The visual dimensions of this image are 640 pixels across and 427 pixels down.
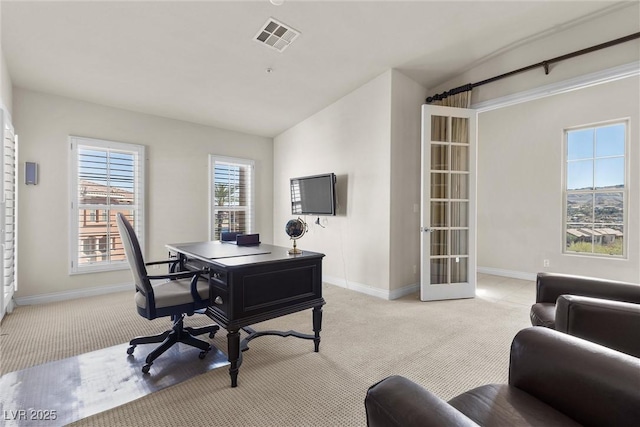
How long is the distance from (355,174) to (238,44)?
2193 millimetres

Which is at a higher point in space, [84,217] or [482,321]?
[84,217]

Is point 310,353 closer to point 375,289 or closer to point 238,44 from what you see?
point 375,289

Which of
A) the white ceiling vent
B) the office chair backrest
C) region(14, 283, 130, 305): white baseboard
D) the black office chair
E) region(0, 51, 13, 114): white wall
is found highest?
the white ceiling vent

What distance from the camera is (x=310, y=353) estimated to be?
238 cm

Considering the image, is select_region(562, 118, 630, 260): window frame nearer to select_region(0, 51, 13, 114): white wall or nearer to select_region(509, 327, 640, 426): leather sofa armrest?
select_region(509, 327, 640, 426): leather sofa armrest

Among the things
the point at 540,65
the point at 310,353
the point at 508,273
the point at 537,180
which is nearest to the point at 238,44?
the point at 310,353

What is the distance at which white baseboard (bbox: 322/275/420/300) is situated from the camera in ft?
12.5

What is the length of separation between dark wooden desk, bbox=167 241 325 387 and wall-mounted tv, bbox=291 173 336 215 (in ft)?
6.64

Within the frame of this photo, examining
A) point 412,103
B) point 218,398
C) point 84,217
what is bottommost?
point 218,398

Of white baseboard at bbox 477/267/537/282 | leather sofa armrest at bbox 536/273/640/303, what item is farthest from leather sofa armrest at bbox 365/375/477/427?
white baseboard at bbox 477/267/537/282

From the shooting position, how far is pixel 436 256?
12.8ft

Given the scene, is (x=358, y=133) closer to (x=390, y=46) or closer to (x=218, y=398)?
(x=390, y=46)

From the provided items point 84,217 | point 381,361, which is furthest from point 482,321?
point 84,217

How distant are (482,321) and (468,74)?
3171 mm
